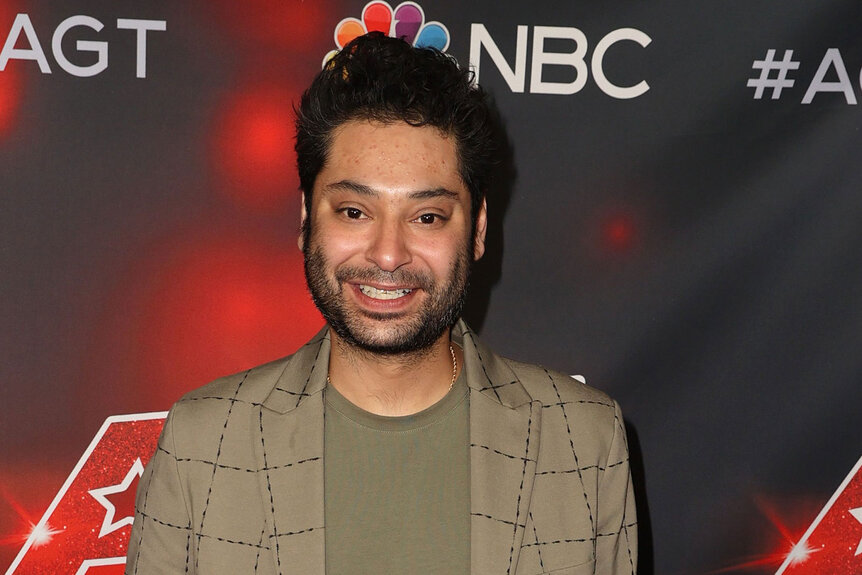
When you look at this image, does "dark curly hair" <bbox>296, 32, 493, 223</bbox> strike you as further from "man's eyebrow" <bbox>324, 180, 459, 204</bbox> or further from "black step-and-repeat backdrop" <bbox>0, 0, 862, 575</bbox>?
"black step-and-repeat backdrop" <bbox>0, 0, 862, 575</bbox>

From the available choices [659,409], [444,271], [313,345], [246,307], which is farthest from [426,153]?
[659,409]

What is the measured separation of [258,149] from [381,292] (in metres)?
Answer: 0.80

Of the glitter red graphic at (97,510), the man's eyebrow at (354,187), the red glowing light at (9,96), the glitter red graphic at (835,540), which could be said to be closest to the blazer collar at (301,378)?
the man's eyebrow at (354,187)

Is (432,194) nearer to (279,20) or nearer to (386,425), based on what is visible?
(386,425)

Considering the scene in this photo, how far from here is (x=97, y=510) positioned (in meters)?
2.29

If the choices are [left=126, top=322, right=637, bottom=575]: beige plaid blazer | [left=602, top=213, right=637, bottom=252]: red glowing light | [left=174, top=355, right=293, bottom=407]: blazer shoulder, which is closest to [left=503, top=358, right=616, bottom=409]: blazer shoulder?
[left=126, top=322, right=637, bottom=575]: beige plaid blazer

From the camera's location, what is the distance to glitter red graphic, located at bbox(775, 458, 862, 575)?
8.06 ft

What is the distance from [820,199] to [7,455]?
2112mm

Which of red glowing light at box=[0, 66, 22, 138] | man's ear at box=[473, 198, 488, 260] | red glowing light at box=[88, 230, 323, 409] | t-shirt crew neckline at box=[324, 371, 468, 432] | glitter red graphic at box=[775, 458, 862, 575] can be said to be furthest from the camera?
glitter red graphic at box=[775, 458, 862, 575]

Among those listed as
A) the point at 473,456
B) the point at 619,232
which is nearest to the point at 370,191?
the point at 473,456

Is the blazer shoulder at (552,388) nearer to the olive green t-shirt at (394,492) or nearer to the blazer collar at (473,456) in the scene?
the blazer collar at (473,456)

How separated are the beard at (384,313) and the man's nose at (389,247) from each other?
0.03 metres

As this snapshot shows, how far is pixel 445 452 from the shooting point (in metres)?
1.67

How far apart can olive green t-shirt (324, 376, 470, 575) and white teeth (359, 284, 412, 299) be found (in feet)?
0.70
